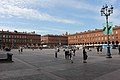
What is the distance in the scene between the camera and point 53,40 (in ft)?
495

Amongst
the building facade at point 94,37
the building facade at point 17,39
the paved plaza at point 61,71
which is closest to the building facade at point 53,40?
the building facade at point 17,39

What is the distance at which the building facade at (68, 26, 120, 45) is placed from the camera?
362 ft

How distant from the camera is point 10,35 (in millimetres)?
132500

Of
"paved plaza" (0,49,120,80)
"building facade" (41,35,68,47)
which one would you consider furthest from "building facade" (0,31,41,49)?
"paved plaza" (0,49,120,80)

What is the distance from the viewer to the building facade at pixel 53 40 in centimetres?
14609

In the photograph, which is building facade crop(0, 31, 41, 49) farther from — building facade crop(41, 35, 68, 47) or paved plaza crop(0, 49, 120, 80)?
paved plaza crop(0, 49, 120, 80)

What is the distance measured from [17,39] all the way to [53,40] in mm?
29264

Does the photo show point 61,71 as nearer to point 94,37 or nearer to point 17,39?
point 94,37

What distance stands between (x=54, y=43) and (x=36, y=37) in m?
15.2

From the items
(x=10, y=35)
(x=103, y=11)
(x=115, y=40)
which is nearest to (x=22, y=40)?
(x=10, y=35)

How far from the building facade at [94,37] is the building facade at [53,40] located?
232 inches

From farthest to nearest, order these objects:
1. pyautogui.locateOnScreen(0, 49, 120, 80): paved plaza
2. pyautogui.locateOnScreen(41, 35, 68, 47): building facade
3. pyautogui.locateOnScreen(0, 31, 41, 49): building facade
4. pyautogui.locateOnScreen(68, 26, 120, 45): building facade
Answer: pyautogui.locateOnScreen(41, 35, 68, 47): building facade, pyautogui.locateOnScreen(0, 31, 41, 49): building facade, pyautogui.locateOnScreen(68, 26, 120, 45): building facade, pyautogui.locateOnScreen(0, 49, 120, 80): paved plaza

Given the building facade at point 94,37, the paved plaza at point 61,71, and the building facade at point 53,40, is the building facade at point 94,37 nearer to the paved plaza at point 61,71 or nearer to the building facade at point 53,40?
the building facade at point 53,40

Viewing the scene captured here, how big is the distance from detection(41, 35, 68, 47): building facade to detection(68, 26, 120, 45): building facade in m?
5.89
